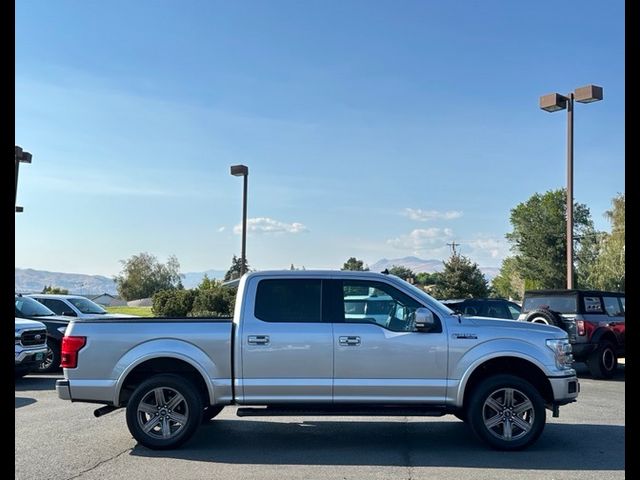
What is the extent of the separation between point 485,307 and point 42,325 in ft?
33.2

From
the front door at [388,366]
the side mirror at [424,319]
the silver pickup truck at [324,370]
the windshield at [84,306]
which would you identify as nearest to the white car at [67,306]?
the windshield at [84,306]

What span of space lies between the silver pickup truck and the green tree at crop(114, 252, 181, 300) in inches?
2900

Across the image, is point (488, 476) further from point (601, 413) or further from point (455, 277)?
point (455, 277)

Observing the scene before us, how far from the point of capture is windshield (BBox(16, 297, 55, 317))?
1560 cm

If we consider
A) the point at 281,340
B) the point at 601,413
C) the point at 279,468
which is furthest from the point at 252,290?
the point at 601,413

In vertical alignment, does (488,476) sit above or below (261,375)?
below

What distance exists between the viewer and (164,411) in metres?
7.77

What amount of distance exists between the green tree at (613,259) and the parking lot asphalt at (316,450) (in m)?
49.4

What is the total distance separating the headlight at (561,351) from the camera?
780 centimetres

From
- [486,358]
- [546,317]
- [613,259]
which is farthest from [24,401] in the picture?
[613,259]

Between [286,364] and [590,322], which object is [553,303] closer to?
[590,322]

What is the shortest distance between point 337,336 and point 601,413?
4.86m

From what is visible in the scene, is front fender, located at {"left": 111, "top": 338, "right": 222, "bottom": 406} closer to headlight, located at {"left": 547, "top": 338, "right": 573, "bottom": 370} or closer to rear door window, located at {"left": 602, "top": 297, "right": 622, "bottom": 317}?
headlight, located at {"left": 547, "top": 338, "right": 573, "bottom": 370}

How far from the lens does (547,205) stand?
82688 millimetres
